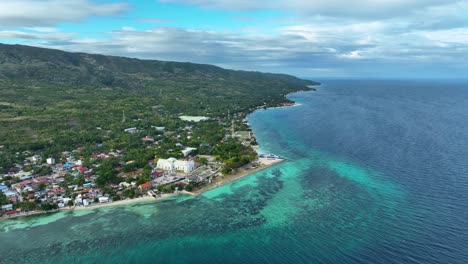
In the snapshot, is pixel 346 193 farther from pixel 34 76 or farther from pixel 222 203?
pixel 34 76

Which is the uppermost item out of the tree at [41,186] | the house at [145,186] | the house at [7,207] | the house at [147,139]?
the house at [145,186]

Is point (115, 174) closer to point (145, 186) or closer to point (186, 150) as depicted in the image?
point (145, 186)

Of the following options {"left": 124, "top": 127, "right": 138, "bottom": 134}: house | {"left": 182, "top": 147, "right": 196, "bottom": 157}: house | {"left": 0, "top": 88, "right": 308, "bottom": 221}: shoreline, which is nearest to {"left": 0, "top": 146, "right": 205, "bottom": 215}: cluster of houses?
{"left": 0, "top": 88, "right": 308, "bottom": 221}: shoreline

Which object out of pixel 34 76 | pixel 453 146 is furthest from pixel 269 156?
pixel 34 76

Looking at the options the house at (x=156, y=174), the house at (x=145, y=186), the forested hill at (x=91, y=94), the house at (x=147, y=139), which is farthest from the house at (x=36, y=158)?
the house at (x=145, y=186)

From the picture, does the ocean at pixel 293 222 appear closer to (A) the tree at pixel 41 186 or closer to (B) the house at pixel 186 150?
Result: (A) the tree at pixel 41 186

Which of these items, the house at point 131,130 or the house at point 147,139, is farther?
the house at point 131,130

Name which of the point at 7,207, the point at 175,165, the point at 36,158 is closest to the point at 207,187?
the point at 175,165
